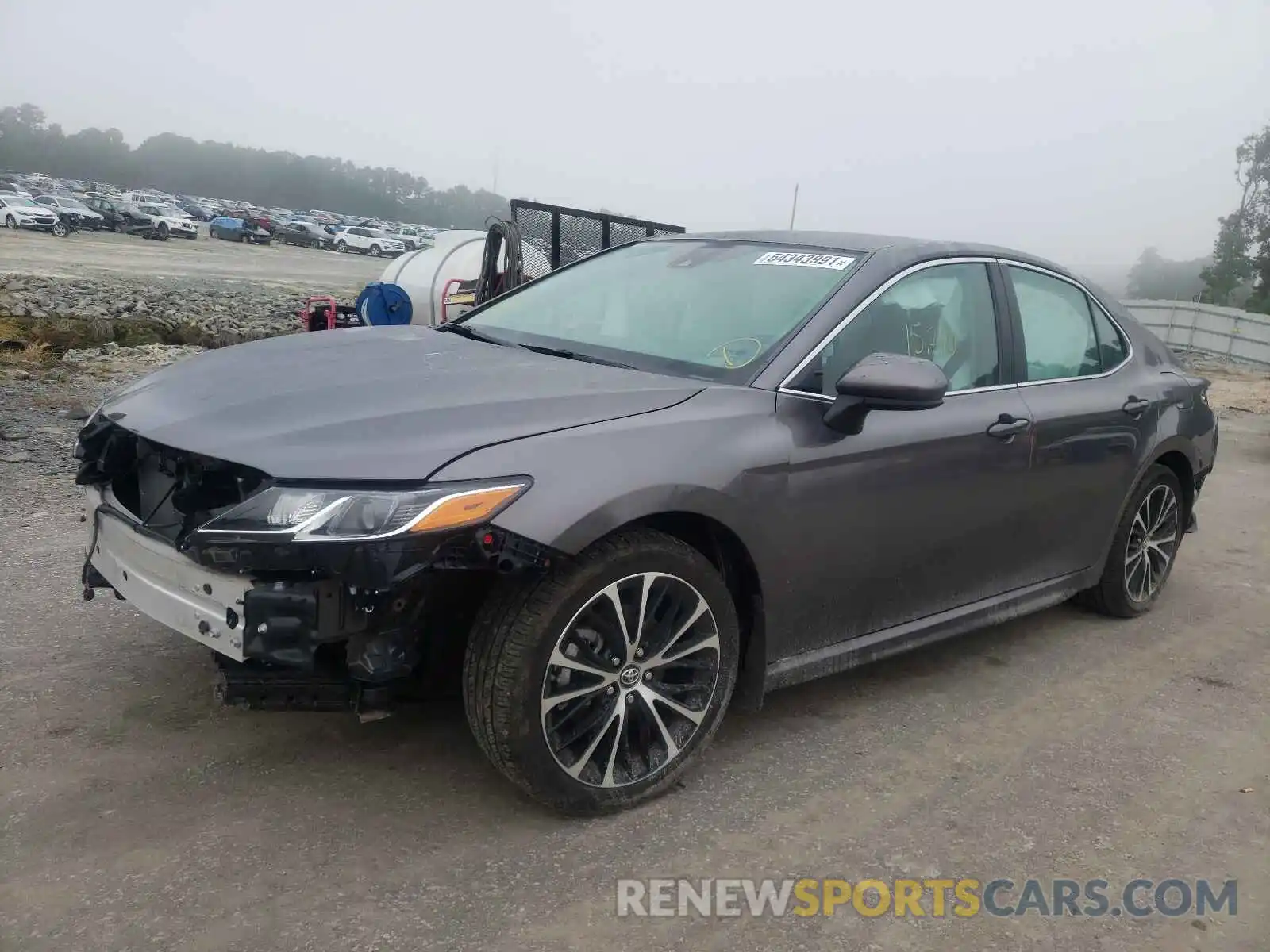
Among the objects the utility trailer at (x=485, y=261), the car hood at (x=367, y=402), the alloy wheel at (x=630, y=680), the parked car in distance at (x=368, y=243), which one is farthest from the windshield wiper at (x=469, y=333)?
the parked car in distance at (x=368, y=243)

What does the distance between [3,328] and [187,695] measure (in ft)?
34.4

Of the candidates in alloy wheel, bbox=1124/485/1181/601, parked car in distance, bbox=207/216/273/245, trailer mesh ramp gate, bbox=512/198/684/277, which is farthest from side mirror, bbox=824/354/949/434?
parked car in distance, bbox=207/216/273/245

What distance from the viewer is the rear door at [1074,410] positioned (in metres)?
4.15

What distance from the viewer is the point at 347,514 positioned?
8.30ft

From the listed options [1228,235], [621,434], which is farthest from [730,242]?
[1228,235]

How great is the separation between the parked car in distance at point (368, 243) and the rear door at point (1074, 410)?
183 feet

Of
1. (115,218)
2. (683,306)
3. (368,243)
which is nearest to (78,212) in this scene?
(115,218)

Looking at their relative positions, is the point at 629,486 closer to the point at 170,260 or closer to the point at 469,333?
the point at 469,333

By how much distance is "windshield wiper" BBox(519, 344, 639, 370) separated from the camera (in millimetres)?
3504

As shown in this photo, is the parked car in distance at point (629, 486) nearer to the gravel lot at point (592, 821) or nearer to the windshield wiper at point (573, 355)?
the windshield wiper at point (573, 355)

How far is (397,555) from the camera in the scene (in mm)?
2506

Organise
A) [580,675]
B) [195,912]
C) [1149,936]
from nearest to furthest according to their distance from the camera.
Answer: [195,912] < [1149,936] < [580,675]

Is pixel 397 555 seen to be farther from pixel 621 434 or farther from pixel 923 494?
pixel 923 494

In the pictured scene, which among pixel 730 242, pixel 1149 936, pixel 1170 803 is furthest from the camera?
pixel 730 242
